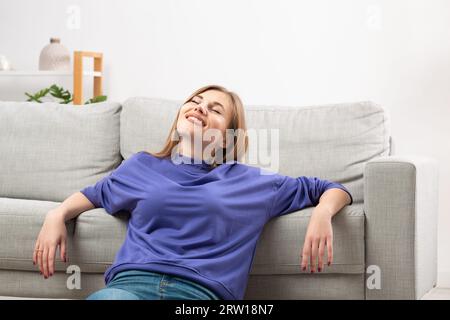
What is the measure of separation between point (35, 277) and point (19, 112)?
81 centimetres

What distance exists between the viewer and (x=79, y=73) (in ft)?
11.1

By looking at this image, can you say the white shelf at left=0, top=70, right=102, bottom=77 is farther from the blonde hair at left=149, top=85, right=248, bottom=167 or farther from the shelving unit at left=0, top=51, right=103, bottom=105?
the blonde hair at left=149, top=85, right=248, bottom=167

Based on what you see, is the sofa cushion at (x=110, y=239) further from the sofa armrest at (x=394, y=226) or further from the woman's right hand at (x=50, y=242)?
the woman's right hand at (x=50, y=242)

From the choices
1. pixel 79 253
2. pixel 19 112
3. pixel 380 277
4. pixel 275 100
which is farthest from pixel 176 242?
pixel 275 100

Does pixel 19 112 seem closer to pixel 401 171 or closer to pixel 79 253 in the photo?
pixel 79 253

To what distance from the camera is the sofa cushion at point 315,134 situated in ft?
7.63

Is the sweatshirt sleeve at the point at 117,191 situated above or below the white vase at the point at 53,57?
below

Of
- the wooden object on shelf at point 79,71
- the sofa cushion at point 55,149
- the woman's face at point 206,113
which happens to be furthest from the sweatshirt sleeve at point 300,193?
the wooden object on shelf at point 79,71

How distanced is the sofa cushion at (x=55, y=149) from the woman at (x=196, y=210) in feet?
2.08

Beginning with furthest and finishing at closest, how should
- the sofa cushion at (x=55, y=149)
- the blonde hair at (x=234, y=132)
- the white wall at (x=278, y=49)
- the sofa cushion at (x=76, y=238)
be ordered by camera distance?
the white wall at (x=278, y=49) → the sofa cushion at (x=55, y=149) → the sofa cushion at (x=76, y=238) → the blonde hair at (x=234, y=132)

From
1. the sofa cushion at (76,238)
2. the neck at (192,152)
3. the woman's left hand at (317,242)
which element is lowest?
the sofa cushion at (76,238)

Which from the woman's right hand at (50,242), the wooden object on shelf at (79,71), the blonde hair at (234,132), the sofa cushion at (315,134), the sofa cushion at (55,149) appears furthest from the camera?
the wooden object on shelf at (79,71)

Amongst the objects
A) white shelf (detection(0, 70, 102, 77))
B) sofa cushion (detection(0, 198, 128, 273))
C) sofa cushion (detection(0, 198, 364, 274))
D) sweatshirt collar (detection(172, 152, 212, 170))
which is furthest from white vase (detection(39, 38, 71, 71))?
sweatshirt collar (detection(172, 152, 212, 170))

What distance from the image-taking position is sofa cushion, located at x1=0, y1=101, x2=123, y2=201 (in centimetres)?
252
